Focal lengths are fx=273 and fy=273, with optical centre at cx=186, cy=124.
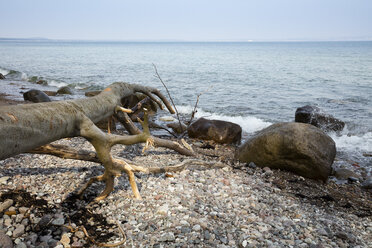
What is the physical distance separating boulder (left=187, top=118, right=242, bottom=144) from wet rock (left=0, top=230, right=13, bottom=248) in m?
7.78

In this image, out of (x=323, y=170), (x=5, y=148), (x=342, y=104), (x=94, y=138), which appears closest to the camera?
(x=5, y=148)

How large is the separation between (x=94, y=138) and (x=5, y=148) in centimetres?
116

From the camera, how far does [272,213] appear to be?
4.45 meters

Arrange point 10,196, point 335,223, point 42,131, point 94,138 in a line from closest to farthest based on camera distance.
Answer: point 42,131 < point 94,138 < point 10,196 < point 335,223

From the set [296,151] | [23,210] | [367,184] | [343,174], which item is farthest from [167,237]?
[343,174]

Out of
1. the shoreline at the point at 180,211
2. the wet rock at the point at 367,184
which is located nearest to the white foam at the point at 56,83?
the shoreline at the point at 180,211

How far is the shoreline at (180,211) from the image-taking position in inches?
136

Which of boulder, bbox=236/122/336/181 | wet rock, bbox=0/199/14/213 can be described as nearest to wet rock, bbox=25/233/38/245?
wet rock, bbox=0/199/14/213

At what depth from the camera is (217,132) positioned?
1016 centimetres

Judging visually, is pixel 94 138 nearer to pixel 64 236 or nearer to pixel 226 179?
pixel 64 236

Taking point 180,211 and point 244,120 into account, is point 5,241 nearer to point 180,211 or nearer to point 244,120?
point 180,211

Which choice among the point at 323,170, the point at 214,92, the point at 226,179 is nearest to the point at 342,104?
the point at 214,92

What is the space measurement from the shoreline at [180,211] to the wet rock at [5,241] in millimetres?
131

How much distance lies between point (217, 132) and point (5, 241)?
790 cm
